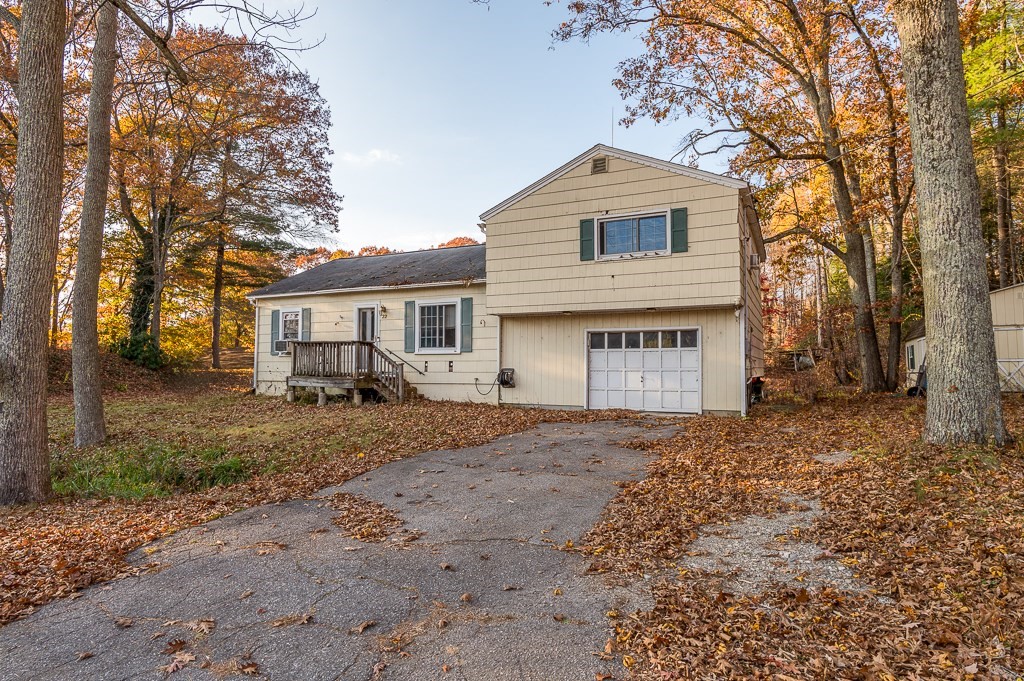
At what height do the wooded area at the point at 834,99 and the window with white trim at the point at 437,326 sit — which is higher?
the wooded area at the point at 834,99

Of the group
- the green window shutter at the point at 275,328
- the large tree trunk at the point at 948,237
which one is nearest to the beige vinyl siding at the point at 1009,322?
the large tree trunk at the point at 948,237

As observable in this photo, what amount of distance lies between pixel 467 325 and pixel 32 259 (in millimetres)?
9187

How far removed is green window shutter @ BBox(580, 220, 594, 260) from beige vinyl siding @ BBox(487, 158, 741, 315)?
4.9 inches

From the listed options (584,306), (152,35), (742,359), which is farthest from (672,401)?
(152,35)

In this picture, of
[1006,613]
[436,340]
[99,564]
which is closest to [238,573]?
[99,564]

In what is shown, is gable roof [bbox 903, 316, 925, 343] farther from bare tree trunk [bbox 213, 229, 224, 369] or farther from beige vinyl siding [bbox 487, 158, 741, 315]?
bare tree trunk [bbox 213, 229, 224, 369]

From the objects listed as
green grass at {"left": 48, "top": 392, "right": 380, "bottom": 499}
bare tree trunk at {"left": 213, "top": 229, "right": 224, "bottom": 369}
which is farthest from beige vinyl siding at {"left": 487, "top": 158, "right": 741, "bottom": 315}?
bare tree trunk at {"left": 213, "top": 229, "right": 224, "bottom": 369}

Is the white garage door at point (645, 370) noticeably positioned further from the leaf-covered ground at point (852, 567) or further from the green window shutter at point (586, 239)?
the leaf-covered ground at point (852, 567)

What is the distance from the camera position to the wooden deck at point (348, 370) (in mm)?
14016

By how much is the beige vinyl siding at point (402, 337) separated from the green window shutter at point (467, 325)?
11 cm

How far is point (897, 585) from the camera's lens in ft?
10.8

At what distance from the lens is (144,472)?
762 cm

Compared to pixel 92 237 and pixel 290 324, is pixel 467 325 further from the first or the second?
pixel 92 237

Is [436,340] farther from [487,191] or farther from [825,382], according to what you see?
[825,382]
